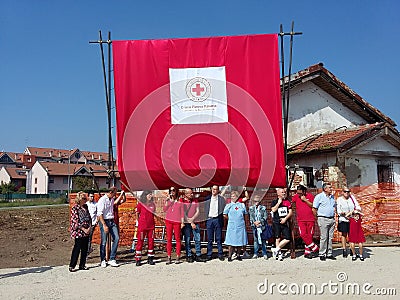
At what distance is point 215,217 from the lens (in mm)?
10820

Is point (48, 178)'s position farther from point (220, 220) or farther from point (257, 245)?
point (257, 245)

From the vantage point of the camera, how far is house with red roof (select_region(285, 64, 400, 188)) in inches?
610

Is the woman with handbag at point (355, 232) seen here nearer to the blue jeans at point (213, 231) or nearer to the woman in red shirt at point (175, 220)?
the blue jeans at point (213, 231)

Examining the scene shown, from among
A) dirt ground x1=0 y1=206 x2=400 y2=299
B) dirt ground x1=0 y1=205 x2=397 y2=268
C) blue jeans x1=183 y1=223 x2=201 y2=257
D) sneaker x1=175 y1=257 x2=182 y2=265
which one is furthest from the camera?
dirt ground x1=0 y1=205 x2=397 y2=268

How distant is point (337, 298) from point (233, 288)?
174 centimetres

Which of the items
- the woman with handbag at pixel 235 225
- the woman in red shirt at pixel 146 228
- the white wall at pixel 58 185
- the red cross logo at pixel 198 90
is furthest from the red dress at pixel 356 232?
the white wall at pixel 58 185

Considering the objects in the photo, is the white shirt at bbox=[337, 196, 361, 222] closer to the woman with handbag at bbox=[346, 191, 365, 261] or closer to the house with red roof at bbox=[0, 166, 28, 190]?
the woman with handbag at bbox=[346, 191, 365, 261]

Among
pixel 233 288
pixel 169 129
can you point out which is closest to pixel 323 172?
pixel 169 129

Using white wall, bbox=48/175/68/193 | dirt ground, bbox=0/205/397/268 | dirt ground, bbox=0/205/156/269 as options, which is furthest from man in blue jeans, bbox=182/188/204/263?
white wall, bbox=48/175/68/193

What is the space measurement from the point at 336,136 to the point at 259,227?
7.08m

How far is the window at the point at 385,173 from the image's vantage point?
16891 mm

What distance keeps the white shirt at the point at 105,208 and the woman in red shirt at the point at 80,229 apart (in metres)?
0.36

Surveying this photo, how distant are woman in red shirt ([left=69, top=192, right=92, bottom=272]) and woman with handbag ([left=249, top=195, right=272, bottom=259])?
13.2 feet

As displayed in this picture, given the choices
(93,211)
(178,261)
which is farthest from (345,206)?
(93,211)
